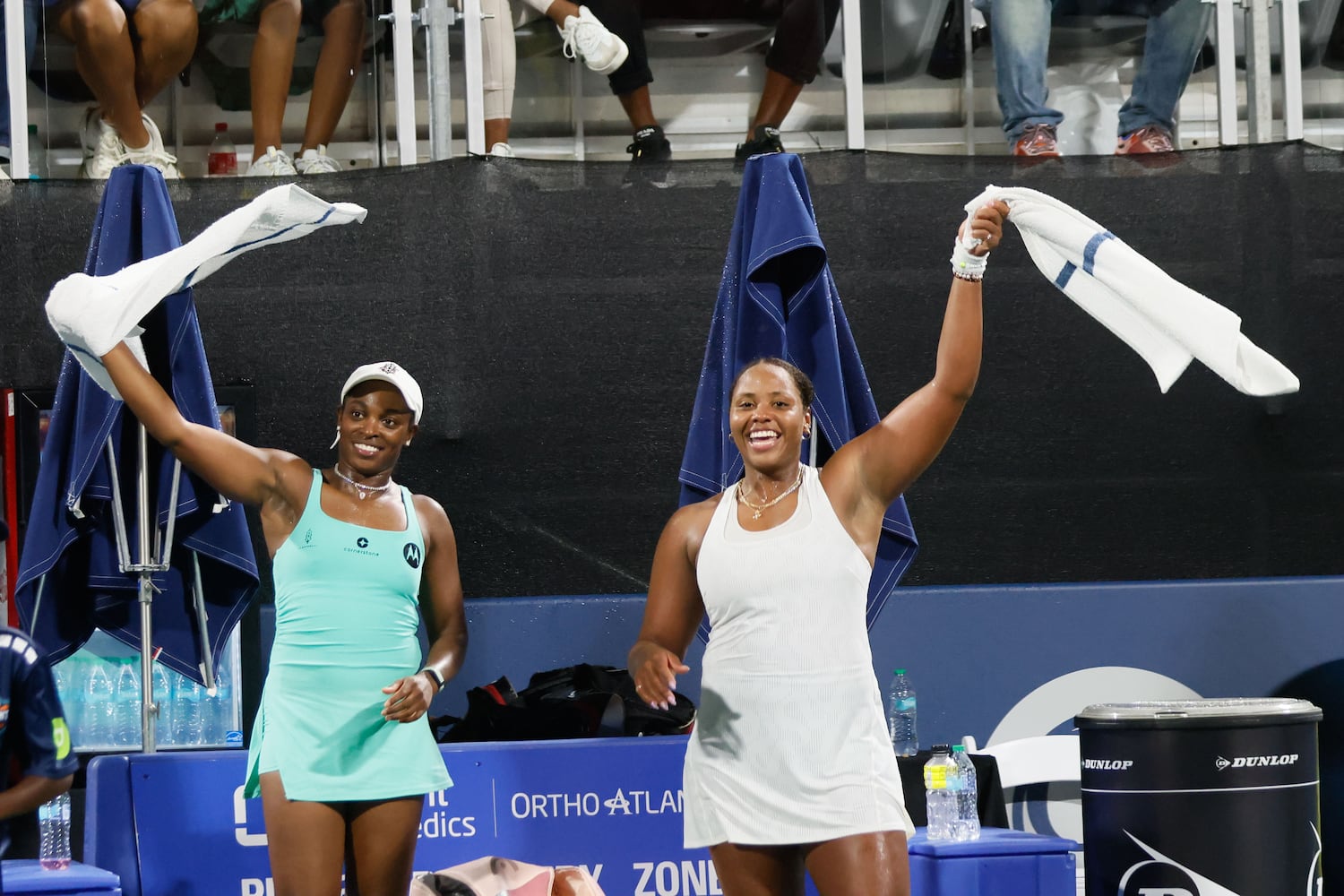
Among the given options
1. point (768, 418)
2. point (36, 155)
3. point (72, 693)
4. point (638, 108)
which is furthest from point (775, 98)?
point (72, 693)

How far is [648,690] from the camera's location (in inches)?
107

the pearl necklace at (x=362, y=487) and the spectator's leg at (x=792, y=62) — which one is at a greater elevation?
the spectator's leg at (x=792, y=62)

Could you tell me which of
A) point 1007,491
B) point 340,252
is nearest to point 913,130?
point 1007,491

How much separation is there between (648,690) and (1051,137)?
3.69 meters

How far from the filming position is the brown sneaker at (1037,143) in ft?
18.7

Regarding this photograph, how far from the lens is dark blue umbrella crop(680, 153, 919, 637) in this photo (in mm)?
3529

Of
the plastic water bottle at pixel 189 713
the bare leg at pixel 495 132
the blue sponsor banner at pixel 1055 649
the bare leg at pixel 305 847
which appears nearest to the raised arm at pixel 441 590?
the bare leg at pixel 305 847

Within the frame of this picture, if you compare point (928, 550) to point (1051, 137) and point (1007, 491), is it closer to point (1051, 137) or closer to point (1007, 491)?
point (1007, 491)

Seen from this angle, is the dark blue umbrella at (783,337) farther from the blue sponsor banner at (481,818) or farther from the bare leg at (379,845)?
the bare leg at (379,845)

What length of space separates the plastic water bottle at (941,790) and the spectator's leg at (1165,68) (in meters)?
2.71

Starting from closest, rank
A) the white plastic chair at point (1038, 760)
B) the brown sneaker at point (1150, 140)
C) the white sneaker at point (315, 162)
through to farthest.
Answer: the white plastic chair at point (1038, 760)
the white sneaker at point (315, 162)
the brown sneaker at point (1150, 140)

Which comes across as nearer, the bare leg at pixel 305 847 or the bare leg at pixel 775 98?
the bare leg at pixel 305 847

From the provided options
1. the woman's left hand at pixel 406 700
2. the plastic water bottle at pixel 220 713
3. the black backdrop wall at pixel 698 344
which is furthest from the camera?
the black backdrop wall at pixel 698 344

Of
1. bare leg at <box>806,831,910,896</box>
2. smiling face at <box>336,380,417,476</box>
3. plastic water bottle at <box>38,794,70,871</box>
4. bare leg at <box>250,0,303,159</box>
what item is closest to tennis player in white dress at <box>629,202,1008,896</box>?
bare leg at <box>806,831,910,896</box>
